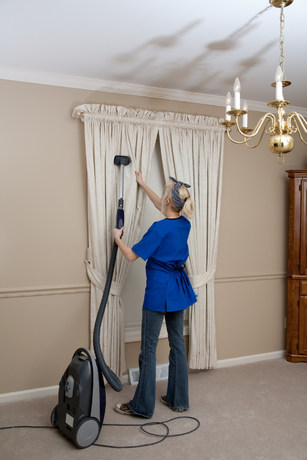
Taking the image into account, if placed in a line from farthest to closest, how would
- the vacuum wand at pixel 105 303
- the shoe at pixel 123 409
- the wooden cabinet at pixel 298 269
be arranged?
the wooden cabinet at pixel 298 269 < the shoe at pixel 123 409 < the vacuum wand at pixel 105 303

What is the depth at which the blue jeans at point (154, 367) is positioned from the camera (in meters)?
2.34

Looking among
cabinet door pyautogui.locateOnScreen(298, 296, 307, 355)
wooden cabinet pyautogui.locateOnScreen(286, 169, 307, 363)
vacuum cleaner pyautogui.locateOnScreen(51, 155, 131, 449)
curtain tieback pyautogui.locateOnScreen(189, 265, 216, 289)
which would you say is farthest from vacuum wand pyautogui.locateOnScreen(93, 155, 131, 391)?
cabinet door pyautogui.locateOnScreen(298, 296, 307, 355)

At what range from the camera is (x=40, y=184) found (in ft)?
8.93

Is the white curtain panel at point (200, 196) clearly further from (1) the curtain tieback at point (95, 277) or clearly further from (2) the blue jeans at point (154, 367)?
(1) the curtain tieback at point (95, 277)

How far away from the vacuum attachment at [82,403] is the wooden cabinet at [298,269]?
2071 mm

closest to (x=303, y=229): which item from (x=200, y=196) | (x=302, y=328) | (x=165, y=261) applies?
(x=302, y=328)

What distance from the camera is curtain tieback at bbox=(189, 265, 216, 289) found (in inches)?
121

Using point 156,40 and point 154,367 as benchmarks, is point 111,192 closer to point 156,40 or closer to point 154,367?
point 156,40

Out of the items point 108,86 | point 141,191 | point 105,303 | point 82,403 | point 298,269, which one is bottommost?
point 82,403

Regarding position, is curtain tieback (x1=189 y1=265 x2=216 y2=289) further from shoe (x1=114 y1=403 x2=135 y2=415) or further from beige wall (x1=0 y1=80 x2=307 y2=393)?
shoe (x1=114 y1=403 x2=135 y2=415)

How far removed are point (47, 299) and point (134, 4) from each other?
202 cm

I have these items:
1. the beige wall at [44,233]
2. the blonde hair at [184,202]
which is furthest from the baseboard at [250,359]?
the blonde hair at [184,202]

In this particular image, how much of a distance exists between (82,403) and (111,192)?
4.90ft

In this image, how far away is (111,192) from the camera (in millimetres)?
2814
